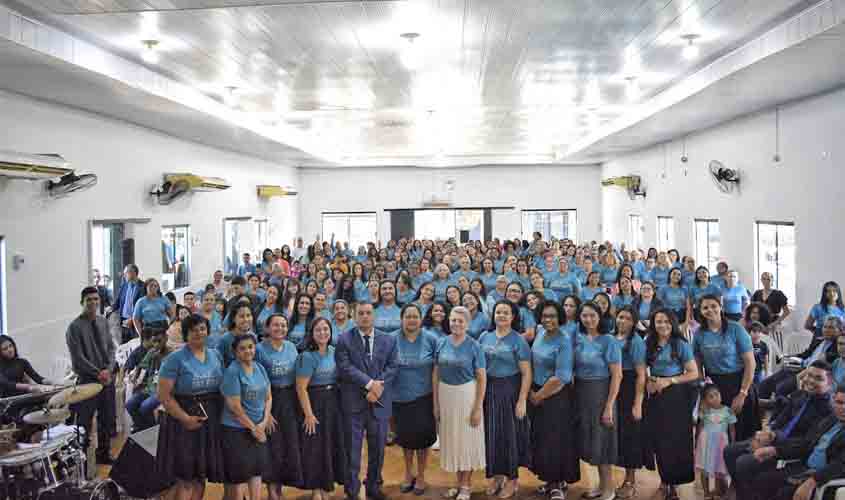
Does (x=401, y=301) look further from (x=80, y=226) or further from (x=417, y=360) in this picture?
(x=80, y=226)

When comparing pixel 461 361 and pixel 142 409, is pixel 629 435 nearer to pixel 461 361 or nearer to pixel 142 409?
pixel 461 361

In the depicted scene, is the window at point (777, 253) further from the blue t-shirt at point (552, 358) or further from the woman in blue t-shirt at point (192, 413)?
the woman in blue t-shirt at point (192, 413)

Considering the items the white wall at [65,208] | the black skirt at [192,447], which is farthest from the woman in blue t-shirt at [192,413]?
the white wall at [65,208]

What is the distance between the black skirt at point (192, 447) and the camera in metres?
4.98

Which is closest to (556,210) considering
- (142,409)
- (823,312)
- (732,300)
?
(732,300)

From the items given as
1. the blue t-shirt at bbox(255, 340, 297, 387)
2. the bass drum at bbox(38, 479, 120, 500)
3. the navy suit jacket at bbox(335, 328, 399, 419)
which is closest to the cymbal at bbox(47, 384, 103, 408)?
the bass drum at bbox(38, 479, 120, 500)

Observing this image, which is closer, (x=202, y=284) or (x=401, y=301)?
(x=401, y=301)

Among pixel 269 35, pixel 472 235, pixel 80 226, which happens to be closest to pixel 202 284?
pixel 80 226

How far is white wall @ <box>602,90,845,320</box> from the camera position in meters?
9.84

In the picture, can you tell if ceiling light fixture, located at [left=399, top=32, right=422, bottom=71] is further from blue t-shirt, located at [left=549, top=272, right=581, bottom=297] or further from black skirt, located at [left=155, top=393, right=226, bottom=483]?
black skirt, located at [left=155, top=393, right=226, bottom=483]

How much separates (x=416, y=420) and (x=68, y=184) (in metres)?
6.75

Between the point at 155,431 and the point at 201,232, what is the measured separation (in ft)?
35.8

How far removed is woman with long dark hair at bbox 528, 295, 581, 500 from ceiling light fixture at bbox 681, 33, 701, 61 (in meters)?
4.37

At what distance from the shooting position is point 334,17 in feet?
23.6
